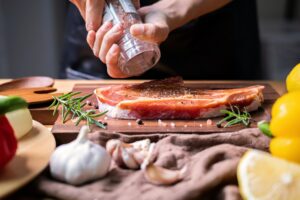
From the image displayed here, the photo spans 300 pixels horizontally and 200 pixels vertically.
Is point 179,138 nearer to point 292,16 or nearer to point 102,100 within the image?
point 102,100

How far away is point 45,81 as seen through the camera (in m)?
1.50

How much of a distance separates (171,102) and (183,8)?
1.58 ft

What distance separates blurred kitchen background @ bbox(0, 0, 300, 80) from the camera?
263 centimetres

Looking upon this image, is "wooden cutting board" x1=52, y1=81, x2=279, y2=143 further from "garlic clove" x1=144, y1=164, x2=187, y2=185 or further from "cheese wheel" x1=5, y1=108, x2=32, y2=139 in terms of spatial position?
"garlic clove" x1=144, y1=164, x2=187, y2=185

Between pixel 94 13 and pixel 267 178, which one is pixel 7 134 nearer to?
pixel 267 178

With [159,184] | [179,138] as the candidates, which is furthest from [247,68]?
[159,184]

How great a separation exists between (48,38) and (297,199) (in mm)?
2184

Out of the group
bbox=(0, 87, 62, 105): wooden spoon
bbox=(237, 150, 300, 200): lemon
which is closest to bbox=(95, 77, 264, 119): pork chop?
bbox=(0, 87, 62, 105): wooden spoon

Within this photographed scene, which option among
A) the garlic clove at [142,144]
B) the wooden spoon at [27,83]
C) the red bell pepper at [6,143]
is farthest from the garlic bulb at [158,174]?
the wooden spoon at [27,83]

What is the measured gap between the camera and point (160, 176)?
800 mm

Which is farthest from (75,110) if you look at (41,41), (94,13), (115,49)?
(41,41)

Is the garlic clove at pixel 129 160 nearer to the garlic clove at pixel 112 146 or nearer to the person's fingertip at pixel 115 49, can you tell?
the garlic clove at pixel 112 146

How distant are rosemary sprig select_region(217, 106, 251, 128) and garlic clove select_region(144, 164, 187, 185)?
0.30 m

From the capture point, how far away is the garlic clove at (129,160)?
855mm
